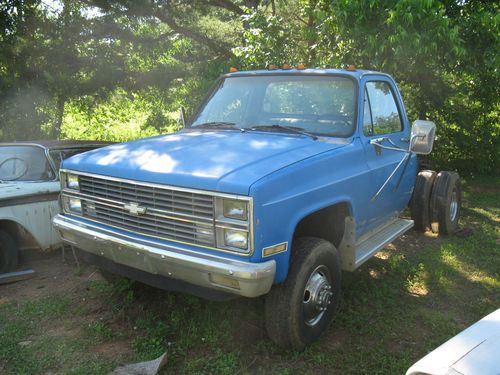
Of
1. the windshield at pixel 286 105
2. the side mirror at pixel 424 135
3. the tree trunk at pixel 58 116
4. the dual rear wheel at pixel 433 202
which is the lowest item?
the dual rear wheel at pixel 433 202

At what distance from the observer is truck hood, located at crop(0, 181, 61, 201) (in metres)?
4.60

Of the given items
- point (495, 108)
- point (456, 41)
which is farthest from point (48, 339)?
point (495, 108)

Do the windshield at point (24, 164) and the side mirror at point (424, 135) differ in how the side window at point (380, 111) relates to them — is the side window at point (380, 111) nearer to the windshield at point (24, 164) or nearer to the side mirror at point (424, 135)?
the side mirror at point (424, 135)

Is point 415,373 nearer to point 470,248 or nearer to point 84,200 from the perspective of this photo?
point 84,200

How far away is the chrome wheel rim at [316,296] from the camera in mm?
3381

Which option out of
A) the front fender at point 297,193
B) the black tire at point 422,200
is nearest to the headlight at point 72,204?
the front fender at point 297,193

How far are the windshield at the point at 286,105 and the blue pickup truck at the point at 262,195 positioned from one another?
1 cm

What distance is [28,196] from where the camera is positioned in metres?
4.75

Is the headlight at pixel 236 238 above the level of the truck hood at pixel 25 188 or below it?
above

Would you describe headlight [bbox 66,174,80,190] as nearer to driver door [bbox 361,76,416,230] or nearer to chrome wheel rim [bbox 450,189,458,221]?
driver door [bbox 361,76,416,230]

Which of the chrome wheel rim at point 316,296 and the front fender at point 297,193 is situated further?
the chrome wheel rim at point 316,296

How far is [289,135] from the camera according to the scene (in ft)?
13.0

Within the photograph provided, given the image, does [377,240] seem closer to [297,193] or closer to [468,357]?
[297,193]

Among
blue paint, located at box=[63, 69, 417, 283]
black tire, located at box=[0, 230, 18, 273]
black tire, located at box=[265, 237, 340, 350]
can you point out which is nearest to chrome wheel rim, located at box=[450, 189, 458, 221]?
blue paint, located at box=[63, 69, 417, 283]
